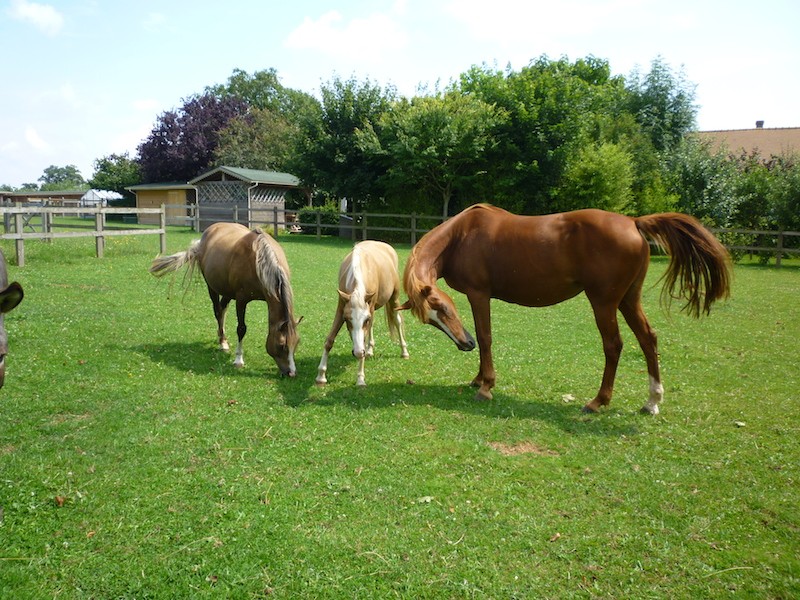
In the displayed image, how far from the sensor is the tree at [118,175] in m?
58.0

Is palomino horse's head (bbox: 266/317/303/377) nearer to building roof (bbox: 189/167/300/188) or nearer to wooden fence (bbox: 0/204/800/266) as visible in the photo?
wooden fence (bbox: 0/204/800/266)

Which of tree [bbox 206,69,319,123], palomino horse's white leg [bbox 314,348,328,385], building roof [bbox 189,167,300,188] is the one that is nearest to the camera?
palomino horse's white leg [bbox 314,348,328,385]

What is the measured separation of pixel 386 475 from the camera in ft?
14.8

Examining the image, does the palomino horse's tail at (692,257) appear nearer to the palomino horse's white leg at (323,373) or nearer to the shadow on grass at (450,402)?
the shadow on grass at (450,402)

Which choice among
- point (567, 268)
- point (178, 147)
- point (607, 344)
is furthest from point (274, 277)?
point (178, 147)

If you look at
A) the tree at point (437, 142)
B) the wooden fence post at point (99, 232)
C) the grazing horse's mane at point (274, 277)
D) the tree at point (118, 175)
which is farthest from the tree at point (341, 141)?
the tree at point (118, 175)

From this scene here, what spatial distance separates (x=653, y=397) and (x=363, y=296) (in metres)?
3.35

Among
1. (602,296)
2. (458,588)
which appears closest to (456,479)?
(458,588)

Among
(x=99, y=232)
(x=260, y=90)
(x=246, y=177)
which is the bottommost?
(x=99, y=232)

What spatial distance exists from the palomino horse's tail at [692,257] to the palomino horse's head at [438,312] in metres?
2.20

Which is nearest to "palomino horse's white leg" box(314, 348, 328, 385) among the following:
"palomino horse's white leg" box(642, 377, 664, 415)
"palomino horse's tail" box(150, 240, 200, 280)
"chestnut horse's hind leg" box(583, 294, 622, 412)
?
"chestnut horse's hind leg" box(583, 294, 622, 412)

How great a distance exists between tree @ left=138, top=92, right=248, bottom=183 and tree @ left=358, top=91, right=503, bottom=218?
31.6 metres

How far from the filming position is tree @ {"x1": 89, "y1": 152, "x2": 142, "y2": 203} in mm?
58000

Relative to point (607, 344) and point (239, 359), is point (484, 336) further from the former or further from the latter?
point (239, 359)
